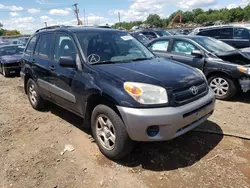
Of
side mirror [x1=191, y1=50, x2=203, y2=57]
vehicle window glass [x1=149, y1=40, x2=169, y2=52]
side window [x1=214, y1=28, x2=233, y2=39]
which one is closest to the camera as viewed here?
side mirror [x1=191, y1=50, x2=203, y2=57]

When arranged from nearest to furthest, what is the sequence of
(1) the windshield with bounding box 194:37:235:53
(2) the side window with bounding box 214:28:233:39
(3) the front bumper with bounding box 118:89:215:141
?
(3) the front bumper with bounding box 118:89:215:141
(1) the windshield with bounding box 194:37:235:53
(2) the side window with bounding box 214:28:233:39

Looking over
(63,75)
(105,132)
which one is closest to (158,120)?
(105,132)

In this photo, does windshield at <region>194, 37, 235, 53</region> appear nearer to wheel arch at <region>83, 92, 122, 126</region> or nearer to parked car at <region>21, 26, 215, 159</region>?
parked car at <region>21, 26, 215, 159</region>

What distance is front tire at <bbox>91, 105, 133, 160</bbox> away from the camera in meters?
3.07

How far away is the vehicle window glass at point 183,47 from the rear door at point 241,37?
455 cm

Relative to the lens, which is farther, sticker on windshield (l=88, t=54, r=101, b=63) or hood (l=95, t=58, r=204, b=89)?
sticker on windshield (l=88, t=54, r=101, b=63)

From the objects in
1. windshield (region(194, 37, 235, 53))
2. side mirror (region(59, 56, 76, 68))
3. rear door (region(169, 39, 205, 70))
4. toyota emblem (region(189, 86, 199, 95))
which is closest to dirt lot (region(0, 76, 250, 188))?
toyota emblem (region(189, 86, 199, 95))

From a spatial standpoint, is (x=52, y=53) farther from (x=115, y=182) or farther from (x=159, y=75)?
(x=115, y=182)

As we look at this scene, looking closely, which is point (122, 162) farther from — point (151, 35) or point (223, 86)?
point (151, 35)

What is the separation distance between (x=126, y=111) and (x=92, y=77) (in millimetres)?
840

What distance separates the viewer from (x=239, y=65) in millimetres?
5504

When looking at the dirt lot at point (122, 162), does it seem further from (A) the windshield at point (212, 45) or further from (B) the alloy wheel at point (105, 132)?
(A) the windshield at point (212, 45)

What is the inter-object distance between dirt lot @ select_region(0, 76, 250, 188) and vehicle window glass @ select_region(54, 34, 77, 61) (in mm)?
1392

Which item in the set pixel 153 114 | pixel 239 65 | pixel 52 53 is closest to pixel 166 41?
pixel 239 65
